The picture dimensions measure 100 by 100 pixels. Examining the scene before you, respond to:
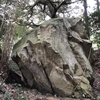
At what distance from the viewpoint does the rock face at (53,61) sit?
4.95m

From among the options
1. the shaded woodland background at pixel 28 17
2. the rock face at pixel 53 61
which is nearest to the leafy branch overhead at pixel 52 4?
the shaded woodland background at pixel 28 17

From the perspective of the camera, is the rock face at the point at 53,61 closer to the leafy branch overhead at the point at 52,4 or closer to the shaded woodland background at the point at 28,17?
the shaded woodland background at the point at 28,17

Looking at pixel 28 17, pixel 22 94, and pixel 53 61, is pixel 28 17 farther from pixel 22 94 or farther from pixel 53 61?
pixel 22 94

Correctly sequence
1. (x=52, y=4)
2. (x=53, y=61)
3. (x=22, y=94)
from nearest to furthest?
1. (x=22, y=94)
2. (x=53, y=61)
3. (x=52, y=4)

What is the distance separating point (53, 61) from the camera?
5047 millimetres

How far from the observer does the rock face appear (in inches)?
195

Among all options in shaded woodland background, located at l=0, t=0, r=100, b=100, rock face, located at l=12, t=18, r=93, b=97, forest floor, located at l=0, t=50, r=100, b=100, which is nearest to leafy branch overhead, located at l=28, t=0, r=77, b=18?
shaded woodland background, located at l=0, t=0, r=100, b=100

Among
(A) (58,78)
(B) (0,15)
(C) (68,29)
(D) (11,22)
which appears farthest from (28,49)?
(B) (0,15)

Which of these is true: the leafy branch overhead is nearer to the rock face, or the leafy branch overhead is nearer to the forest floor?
the rock face

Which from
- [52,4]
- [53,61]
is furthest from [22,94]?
[52,4]

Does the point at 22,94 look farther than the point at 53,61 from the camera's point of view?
No

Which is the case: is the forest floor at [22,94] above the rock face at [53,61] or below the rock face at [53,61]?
below

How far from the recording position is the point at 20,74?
5836 millimetres

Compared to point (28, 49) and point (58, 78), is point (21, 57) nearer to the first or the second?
point (28, 49)
